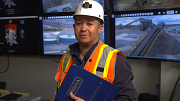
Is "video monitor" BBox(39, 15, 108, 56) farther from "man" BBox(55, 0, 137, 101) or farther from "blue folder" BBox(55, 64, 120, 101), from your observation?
"blue folder" BBox(55, 64, 120, 101)

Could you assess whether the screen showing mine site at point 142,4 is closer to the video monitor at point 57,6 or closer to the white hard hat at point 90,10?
the video monitor at point 57,6

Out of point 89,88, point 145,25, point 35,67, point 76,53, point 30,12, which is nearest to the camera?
point 89,88

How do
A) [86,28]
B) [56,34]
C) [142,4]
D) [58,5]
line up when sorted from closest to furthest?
1. [86,28]
2. [142,4]
3. [58,5]
4. [56,34]

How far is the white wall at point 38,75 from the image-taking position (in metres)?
2.23

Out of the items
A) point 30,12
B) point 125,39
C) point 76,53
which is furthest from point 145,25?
point 30,12

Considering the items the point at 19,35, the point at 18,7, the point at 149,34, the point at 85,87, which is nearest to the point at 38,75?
the point at 19,35

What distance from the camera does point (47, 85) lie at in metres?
2.69

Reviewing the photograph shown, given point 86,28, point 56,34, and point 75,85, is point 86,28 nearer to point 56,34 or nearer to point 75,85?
point 75,85

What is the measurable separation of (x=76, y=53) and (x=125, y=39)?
1.19 metres

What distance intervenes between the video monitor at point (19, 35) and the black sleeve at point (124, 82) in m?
1.88

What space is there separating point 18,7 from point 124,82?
2.29m

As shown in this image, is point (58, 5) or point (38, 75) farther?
point (38, 75)

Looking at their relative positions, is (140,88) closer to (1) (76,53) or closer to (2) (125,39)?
(2) (125,39)

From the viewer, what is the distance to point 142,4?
6.69 ft
